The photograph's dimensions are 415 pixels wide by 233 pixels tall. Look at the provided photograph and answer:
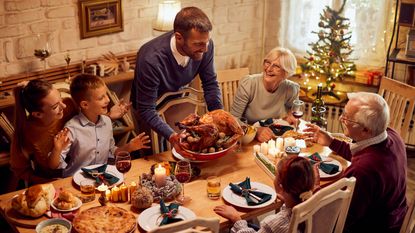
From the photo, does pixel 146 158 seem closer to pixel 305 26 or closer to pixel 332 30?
pixel 332 30

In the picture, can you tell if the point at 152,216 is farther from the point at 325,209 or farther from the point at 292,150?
the point at 292,150

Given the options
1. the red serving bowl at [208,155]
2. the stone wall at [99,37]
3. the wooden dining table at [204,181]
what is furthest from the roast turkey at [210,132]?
the stone wall at [99,37]

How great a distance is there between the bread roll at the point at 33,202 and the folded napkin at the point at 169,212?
51 cm

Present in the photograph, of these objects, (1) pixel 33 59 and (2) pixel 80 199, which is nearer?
(2) pixel 80 199

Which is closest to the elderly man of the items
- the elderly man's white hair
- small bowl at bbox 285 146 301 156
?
the elderly man's white hair

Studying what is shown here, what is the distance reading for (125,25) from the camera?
454 cm

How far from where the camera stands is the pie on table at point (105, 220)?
2256 mm

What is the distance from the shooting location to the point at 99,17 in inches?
171

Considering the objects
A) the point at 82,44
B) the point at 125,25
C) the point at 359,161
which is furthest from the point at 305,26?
the point at 359,161

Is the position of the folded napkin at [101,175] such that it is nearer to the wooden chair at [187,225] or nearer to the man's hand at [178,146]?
the man's hand at [178,146]

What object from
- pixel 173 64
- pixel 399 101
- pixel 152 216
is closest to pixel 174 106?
pixel 173 64

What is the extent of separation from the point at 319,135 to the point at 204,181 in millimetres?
762

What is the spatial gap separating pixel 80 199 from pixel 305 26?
3.33 metres

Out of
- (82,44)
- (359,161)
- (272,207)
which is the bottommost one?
(272,207)
